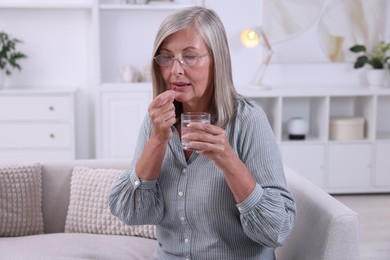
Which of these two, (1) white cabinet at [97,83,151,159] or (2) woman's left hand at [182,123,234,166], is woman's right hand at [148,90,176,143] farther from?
(1) white cabinet at [97,83,151,159]

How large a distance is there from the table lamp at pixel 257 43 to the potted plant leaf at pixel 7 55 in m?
1.70

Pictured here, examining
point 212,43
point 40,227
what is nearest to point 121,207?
point 212,43

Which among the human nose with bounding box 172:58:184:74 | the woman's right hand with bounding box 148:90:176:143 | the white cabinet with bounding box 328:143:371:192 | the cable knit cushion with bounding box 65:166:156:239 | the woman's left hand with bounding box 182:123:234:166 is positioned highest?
the human nose with bounding box 172:58:184:74

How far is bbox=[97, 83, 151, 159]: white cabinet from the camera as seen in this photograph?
4.70 meters

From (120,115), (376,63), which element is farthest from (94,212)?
(376,63)

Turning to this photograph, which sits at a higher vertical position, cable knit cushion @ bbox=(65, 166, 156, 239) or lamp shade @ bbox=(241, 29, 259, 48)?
lamp shade @ bbox=(241, 29, 259, 48)

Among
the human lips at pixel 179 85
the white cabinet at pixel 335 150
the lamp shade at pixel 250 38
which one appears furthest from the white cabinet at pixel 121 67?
the human lips at pixel 179 85

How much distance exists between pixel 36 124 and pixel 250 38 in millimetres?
1691

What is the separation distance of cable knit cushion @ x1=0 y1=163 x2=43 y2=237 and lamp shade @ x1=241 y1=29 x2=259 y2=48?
245cm

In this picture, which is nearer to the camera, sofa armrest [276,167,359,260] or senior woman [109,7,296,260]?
senior woman [109,7,296,260]

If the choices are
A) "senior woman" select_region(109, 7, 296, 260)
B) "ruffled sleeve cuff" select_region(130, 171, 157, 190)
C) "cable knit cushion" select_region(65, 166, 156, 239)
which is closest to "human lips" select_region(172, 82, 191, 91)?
"senior woman" select_region(109, 7, 296, 260)

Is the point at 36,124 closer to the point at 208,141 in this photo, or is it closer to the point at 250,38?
the point at 250,38

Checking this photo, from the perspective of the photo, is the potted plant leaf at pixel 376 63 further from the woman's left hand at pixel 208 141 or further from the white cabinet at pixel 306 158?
the woman's left hand at pixel 208 141

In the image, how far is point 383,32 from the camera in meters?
5.10
